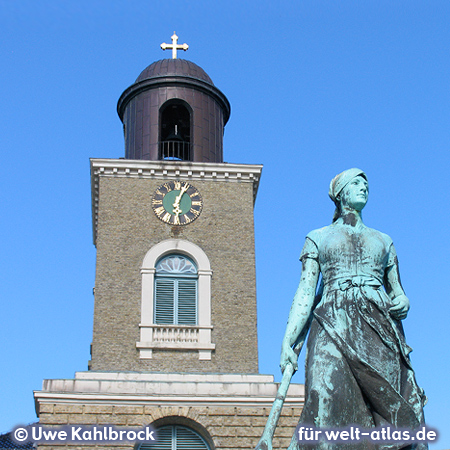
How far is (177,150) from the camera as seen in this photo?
97.1 ft

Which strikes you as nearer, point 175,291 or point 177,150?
point 175,291

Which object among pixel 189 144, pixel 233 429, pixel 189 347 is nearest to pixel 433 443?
pixel 233 429

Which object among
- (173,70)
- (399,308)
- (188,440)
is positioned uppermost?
(173,70)

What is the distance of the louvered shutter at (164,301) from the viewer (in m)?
25.6

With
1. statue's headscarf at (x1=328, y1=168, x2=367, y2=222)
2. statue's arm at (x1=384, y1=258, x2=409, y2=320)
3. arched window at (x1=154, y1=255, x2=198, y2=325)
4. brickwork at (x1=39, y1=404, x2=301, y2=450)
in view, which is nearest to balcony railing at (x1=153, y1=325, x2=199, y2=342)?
arched window at (x1=154, y1=255, x2=198, y2=325)

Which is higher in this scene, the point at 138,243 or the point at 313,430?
the point at 138,243

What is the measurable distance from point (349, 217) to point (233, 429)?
645 inches

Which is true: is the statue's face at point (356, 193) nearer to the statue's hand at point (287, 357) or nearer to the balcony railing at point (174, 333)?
the statue's hand at point (287, 357)

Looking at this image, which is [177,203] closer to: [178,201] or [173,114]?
[178,201]

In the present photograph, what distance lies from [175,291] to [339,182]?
61.4 feet

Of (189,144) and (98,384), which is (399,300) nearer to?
(98,384)

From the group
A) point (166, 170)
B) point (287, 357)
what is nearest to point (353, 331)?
point (287, 357)

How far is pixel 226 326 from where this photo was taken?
83.5 ft

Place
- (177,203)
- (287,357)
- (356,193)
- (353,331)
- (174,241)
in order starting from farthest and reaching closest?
(177,203) → (174,241) → (356,193) → (287,357) → (353,331)
